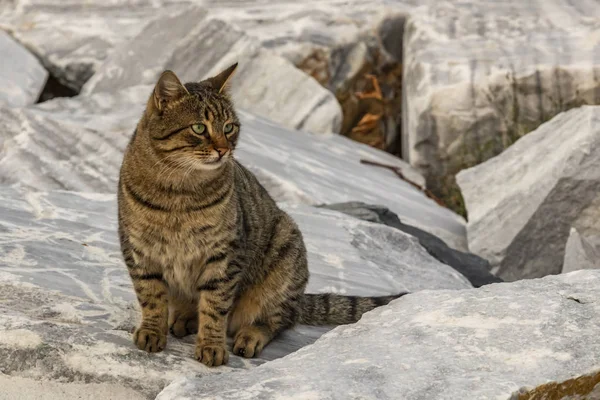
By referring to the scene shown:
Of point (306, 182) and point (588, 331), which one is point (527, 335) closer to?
point (588, 331)

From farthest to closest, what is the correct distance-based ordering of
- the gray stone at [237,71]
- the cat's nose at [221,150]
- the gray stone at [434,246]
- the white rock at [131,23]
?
1. the white rock at [131,23]
2. the gray stone at [237,71]
3. the gray stone at [434,246]
4. the cat's nose at [221,150]

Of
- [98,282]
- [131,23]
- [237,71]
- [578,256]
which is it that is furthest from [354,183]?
[131,23]

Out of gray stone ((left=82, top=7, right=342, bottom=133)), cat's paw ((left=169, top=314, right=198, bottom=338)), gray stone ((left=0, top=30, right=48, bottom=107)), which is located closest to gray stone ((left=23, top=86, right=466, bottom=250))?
gray stone ((left=82, top=7, right=342, bottom=133))

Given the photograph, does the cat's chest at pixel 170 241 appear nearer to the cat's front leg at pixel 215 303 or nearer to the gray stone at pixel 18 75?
the cat's front leg at pixel 215 303

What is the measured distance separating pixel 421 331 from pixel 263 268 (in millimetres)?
1062

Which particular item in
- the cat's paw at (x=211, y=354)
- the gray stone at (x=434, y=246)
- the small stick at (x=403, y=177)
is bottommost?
the small stick at (x=403, y=177)

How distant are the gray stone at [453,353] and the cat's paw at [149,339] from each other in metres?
0.60

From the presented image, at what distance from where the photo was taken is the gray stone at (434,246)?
5883 millimetres

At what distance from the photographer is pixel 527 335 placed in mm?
3174

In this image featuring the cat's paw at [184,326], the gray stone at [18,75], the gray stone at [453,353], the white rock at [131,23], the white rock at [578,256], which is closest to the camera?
the gray stone at [453,353]

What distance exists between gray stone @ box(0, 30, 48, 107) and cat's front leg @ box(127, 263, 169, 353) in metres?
4.52

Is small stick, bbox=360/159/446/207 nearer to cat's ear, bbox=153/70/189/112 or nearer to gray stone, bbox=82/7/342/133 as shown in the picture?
gray stone, bbox=82/7/342/133

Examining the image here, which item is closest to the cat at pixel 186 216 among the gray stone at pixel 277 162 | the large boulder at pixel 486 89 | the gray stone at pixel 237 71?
the gray stone at pixel 277 162

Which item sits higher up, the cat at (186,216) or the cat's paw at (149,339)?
the cat at (186,216)
